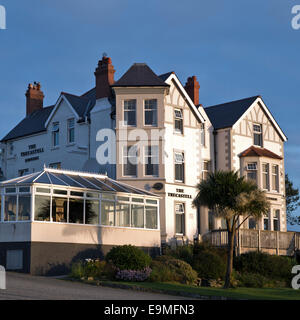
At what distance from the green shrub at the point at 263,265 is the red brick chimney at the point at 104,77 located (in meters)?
13.7

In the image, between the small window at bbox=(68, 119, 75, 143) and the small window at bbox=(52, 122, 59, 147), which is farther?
the small window at bbox=(52, 122, 59, 147)

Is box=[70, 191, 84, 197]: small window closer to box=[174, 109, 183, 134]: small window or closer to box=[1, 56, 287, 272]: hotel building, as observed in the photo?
box=[1, 56, 287, 272]: hotel building

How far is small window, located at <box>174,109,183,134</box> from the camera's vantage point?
37.7 m

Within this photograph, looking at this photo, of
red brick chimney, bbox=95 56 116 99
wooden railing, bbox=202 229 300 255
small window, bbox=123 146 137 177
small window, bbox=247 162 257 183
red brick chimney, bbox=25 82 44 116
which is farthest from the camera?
red brick chimney, bbox=25 82 44 116

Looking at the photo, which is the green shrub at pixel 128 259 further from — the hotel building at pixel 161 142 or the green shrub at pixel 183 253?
the hotel building at pixel 161 142

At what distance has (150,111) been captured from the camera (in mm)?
36594

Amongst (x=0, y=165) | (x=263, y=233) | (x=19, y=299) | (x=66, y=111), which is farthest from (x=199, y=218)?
(x=19, y=299)

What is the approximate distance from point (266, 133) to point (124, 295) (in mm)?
24322

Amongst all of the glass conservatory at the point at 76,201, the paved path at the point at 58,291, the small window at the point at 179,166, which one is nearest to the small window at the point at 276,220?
the small window at the point at 179,166

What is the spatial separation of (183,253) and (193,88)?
14.4 meters

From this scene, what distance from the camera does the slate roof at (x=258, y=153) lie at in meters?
40.1

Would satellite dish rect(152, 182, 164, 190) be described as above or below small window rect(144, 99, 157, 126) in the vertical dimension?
below

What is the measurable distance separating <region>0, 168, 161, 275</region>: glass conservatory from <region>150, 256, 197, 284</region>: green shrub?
3423 mm

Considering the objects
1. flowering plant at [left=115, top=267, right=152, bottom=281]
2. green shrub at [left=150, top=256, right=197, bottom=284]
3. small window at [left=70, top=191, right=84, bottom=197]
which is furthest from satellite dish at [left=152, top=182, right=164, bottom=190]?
flowering plant at [left=115, top=267, right=152, bottom=281]
